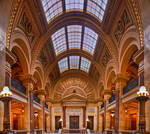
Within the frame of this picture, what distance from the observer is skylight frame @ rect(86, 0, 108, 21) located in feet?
59.4

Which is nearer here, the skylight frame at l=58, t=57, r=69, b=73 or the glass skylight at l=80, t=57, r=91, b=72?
the glass skylight at l=80, t=57, r=91, b=72

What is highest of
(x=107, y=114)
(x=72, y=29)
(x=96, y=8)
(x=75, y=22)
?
(x=96, y=8)

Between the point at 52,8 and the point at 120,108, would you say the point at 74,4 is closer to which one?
the point at 52,8

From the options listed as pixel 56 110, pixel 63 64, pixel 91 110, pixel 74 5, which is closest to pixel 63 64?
pixel 63 64

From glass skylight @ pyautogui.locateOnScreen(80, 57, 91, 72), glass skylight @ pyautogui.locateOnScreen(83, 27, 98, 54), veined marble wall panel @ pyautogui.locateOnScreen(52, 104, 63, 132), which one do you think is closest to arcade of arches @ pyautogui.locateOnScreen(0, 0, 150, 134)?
glass skylight @ pyautogui.locateOnScreen(83, 27, 98, 54)

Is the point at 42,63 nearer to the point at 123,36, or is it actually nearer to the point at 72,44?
the point at 72,44

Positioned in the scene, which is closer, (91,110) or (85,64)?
(85,64)

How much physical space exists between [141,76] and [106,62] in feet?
36.3

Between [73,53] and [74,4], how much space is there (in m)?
10.7

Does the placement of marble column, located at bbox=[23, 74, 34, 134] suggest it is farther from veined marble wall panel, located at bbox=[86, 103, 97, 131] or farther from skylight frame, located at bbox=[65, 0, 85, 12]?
veined marble wall panel, located at bbox=[86, 103, 97, 131]

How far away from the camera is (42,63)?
23.5m

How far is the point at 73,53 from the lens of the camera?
29.5 m

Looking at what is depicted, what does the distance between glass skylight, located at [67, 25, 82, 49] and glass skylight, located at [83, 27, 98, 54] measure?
88 cm

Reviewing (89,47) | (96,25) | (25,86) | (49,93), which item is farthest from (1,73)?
(49,93)
